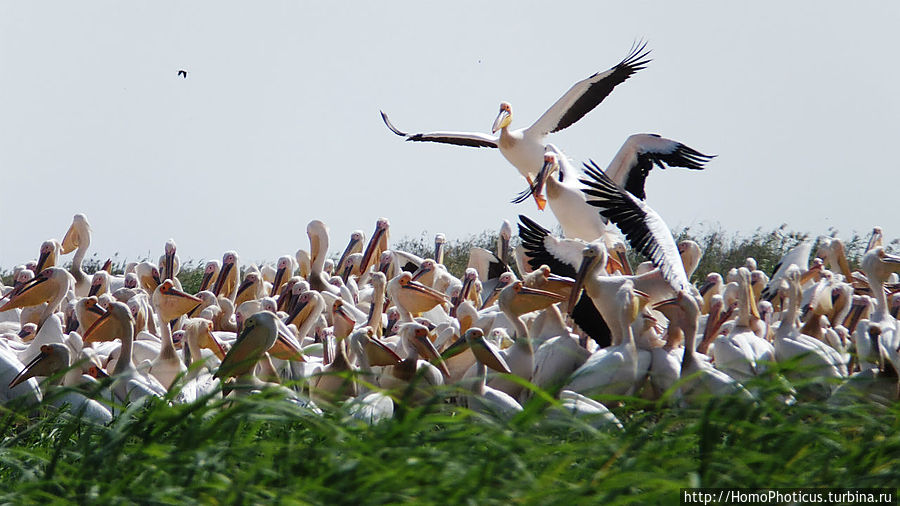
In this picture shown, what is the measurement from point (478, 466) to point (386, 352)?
3044 millimetres

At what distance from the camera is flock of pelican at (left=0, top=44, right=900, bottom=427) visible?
5.01 metres

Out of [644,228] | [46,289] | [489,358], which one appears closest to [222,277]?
[46,289]

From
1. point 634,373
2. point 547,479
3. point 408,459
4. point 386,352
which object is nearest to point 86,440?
point 408,459

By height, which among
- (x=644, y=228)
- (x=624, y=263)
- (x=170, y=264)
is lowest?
(x=170, y=264)

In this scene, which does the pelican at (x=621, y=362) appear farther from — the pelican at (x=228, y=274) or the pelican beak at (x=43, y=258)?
the pelican beak at (x=43, y=258)

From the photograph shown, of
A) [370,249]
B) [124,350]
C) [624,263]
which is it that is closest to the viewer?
[124,350]

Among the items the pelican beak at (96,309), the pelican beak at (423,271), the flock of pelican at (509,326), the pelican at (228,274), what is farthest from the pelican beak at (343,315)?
the pelican at (228,274)

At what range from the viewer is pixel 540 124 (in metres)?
11.4

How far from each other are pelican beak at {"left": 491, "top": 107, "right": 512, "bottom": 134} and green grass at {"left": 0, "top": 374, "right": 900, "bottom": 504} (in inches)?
325

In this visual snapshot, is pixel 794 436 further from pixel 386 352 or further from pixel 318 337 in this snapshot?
pixel 318 337

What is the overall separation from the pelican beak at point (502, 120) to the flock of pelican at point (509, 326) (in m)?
0.03

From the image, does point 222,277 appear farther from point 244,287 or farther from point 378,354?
point 378,354

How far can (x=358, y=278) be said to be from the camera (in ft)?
42.4

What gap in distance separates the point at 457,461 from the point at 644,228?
4.75m
